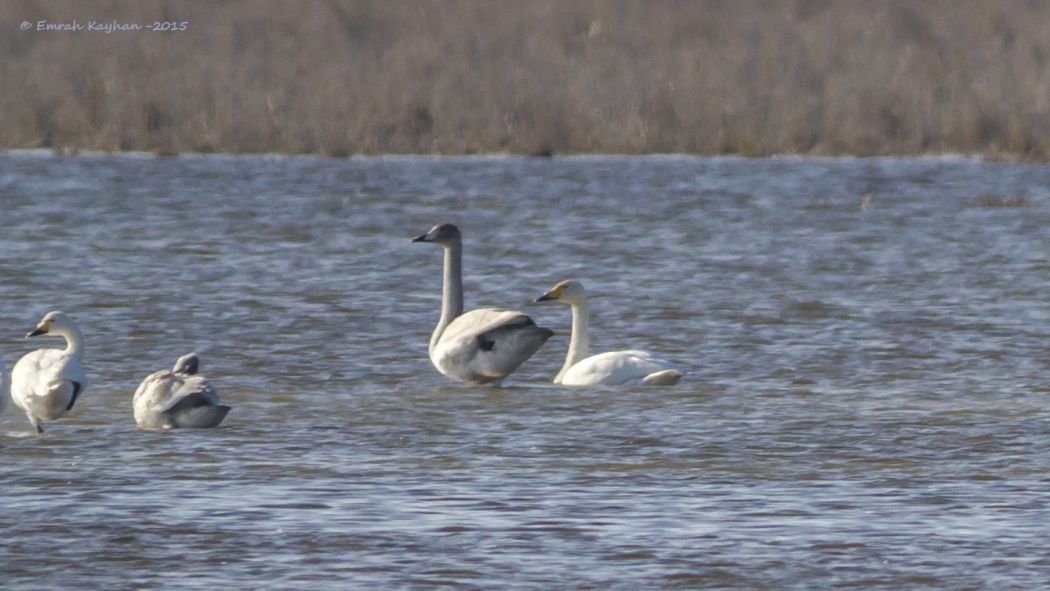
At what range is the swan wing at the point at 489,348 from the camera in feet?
38.7

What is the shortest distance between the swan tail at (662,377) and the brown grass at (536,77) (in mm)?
17900

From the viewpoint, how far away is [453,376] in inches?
469

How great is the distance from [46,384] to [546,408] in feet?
7.48

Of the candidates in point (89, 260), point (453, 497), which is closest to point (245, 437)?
point (453, 497)

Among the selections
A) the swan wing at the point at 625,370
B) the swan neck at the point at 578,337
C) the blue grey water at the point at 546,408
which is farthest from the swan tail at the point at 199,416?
the swan neck at the point at 578,337

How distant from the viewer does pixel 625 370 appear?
38.3 ft

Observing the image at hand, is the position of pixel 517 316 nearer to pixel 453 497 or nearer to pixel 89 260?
pixel 453 497

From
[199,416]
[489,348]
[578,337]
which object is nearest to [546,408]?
[489,348]

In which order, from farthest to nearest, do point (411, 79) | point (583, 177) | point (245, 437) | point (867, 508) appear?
point (411, 79)
point (583, 177)
point (245, 437)
point (867, 508)

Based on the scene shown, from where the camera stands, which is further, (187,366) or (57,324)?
(57,324)

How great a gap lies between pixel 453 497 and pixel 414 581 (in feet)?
4.61

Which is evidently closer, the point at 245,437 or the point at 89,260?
the point at 245,437

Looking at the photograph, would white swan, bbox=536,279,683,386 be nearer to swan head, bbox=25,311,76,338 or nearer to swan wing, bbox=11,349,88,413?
swan head, bbox=25,311,76,338

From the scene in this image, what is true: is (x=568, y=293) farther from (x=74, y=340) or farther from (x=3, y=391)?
(x=3, y=391)
